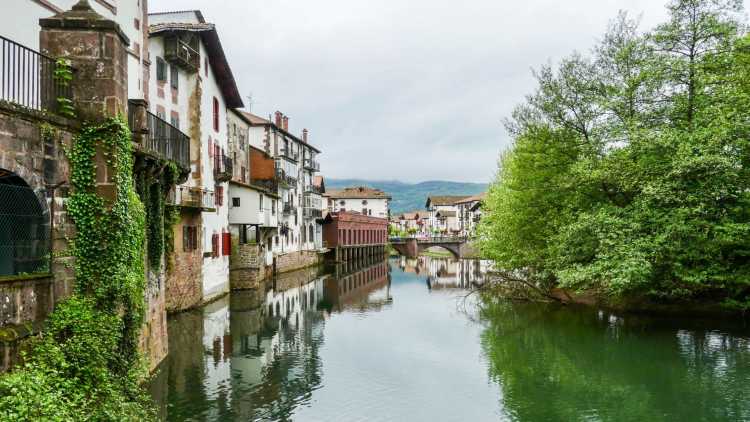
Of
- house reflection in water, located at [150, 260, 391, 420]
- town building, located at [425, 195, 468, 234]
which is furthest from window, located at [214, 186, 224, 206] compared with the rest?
town building, located at [425, 195, 468, 234]

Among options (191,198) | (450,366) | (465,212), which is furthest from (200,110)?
(465,212)

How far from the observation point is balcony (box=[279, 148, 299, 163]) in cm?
5962

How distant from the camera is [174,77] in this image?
2900cm

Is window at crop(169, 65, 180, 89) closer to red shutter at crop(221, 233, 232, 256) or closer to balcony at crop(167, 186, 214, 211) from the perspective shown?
balcony at crop(167, 186, 214, 211)

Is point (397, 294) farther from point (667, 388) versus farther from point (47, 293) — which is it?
point (47, 293)

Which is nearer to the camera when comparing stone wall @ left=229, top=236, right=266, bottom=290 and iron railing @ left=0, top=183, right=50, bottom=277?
iron railing @ left=0, top=183, right=50, bottom=277

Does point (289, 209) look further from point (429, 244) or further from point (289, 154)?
point (429, 244)

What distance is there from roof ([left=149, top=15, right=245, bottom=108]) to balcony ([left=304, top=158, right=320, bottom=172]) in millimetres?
29822

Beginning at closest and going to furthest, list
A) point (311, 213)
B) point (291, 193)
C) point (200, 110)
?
point (200, 110) → point (291, 193) → point (311, 213)

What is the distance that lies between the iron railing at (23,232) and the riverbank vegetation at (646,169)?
20.4 metres

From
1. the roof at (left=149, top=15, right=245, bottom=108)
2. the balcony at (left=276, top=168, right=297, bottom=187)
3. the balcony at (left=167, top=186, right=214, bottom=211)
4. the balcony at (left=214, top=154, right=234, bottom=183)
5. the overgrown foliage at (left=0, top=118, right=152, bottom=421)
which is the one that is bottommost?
the overgrown foliage at (left=0, top=118, right=152, bottom=421)

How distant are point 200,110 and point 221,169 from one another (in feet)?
15.2

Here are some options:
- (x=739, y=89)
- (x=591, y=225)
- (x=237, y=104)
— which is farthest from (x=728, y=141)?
(x=237, y=104)

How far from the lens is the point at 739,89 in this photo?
23219mm
